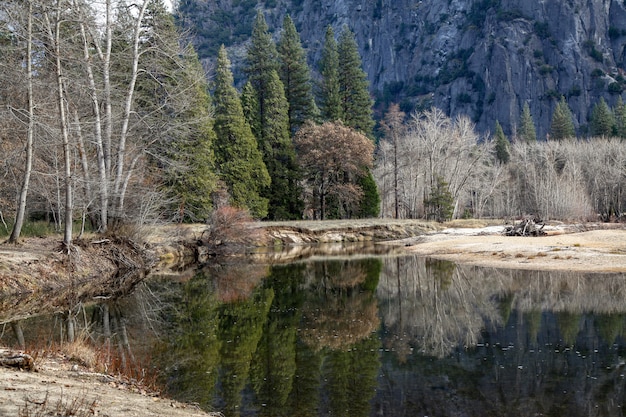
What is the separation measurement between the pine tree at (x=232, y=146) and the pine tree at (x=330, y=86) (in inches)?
502

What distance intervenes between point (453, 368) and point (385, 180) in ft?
192

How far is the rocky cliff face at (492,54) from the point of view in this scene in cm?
12938

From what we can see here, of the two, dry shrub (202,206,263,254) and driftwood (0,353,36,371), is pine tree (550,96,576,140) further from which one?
driftwood (0,353,36,371)

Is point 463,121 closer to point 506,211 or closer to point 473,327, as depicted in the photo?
point 506,211

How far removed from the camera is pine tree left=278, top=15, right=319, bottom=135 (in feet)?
189

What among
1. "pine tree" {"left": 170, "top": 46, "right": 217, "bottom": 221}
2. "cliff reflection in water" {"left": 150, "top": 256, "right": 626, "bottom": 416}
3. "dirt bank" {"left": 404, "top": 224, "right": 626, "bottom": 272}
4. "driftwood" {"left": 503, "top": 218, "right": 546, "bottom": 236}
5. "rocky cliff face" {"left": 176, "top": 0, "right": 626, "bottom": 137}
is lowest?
"cliff reflection in water" {"left": 150, "top": 256, "right": 626, "bottom": 416}

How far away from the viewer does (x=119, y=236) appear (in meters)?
23.2

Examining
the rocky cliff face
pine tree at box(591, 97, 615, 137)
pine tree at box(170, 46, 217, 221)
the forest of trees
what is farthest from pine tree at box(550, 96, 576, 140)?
pine tree at box(170, 46, 217, 221)

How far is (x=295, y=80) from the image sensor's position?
191ft

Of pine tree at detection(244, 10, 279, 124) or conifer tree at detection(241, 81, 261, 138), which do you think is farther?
pine tree at detection(244, 10, 279, 124)

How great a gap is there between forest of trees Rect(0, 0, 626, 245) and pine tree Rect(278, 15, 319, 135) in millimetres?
132

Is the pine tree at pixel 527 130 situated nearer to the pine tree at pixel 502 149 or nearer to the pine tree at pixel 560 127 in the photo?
the pine tree at pixel 560 127

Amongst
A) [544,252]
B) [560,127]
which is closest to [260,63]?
[544,252]

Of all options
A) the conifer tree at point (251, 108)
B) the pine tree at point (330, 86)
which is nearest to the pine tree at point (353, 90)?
the pine tree at point (330, 86)
